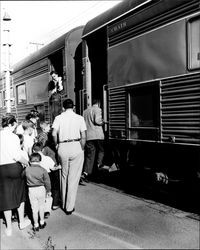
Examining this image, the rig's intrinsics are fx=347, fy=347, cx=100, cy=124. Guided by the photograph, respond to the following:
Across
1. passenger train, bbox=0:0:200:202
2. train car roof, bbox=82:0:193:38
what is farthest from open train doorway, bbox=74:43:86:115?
train car roof, bbox=82:0:193:38

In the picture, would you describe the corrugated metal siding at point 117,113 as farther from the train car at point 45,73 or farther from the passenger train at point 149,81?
the train car at point 45,73

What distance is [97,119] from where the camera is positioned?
7090 millimetres

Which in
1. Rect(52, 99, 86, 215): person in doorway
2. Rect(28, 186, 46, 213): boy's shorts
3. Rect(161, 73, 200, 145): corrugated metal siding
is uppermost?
Rect(161, 73, 200, 145): corrugated metal siding

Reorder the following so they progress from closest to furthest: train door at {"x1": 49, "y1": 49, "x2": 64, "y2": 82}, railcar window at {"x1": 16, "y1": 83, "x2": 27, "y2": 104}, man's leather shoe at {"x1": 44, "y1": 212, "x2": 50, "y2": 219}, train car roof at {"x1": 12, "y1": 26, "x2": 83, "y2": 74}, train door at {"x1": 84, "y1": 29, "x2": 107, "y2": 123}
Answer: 1. man's leather shoe at {"x1": 44, "y1": 212, "x2": 50, "y2": 219}
2. train door at {"x1": 84, "y1": 29, "x2": 107, "y2": 123}
3. train car roof at {"x1": 12, "y1": 26, "x2": 83, "y2": 74}
4. train door at {"x1": 49, "y1": 49, "x2": 64, "y2": 82}
5. railcar window at {"x1": 16, "y1": 83, "x2": 27, "y2": 104}

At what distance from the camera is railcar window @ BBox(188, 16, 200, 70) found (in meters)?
4.67

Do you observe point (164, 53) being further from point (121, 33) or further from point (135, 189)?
point (135, 189)

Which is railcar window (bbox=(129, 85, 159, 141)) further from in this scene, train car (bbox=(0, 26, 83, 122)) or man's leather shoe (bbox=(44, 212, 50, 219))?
train car (bbox=(0, 26, 83, 122))

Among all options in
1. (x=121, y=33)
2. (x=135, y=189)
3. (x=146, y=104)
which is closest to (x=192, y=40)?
(x=146, y=104)

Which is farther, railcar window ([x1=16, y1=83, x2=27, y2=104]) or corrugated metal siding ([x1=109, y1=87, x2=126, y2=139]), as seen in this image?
railcar window ([x1=16, y1=83, x2=27, y2=104])

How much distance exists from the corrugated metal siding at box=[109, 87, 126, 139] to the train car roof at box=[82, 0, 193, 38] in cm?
138

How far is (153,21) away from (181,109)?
1.56 metres

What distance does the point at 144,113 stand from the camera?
582 cm

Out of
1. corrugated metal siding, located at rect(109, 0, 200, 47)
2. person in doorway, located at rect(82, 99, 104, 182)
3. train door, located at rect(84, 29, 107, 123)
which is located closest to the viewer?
corrugated metal siding, located at rect(109, 0, 200, 47)

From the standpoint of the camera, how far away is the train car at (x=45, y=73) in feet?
28.5
